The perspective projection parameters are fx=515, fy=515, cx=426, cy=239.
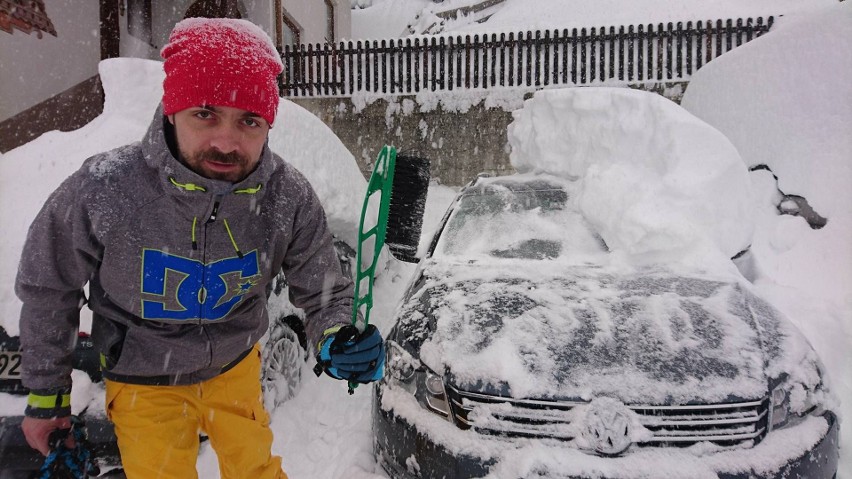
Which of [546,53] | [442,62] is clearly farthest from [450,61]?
[546,53]

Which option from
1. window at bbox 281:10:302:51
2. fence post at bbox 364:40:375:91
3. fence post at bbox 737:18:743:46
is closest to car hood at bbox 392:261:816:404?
fence post at bbox 364:40:375:91

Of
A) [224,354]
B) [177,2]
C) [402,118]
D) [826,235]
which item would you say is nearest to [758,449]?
[224,354]

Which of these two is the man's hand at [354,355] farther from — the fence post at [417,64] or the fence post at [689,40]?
the fence post at [689,40]

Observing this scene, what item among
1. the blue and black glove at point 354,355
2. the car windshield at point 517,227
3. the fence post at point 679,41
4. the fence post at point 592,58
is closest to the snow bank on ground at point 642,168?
the car windshield at point 517,227

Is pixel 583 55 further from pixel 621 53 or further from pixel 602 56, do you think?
pixel 621 53

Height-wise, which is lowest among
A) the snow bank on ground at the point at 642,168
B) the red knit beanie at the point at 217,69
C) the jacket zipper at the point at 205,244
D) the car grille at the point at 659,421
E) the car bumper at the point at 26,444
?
the car bumper at the point at 26,444

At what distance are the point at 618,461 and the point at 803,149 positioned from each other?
4.84 m

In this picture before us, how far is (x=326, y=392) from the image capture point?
Result: 3559 mm

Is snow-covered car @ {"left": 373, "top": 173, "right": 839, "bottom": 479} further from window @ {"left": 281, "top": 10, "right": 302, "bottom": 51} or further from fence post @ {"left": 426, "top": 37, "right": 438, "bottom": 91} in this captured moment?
window @ {"left": 281, "top": 10, "right": 302, "bottom": 51}

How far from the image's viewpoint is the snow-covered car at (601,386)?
1.84 metres

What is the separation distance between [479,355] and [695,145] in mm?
2965

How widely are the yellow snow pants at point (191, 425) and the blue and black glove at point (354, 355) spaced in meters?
0.43

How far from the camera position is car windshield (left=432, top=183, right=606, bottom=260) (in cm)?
313

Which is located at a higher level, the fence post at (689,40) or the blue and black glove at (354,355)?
the fence post at (689,40)
